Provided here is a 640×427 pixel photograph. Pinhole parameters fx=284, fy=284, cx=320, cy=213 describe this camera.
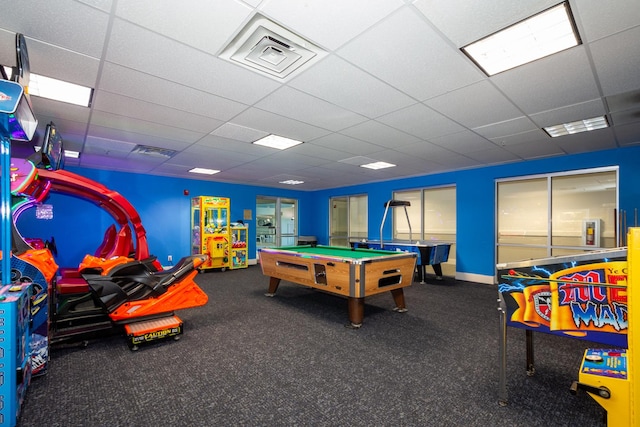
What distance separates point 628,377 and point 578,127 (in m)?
3.67

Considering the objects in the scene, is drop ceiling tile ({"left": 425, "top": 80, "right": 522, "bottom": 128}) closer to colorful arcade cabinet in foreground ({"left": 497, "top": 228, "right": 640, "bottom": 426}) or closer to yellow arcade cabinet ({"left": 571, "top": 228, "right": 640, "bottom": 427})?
colorful arcade cabinet in foreground ({"left": 497, "top": 228, "right": 640, "bottom": 426})

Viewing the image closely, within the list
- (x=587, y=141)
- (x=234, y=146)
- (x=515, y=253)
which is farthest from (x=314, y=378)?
(x=515, y=253)

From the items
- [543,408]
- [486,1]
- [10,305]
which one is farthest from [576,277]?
[10,305]

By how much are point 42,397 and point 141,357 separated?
0.73 meters

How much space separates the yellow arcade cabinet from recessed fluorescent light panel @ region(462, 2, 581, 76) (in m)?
1.36

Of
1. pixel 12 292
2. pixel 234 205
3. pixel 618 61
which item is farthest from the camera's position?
pixel 234 205

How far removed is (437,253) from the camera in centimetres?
603

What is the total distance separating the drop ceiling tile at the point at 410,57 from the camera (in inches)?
72.1

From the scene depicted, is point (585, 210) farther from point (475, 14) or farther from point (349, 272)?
point (475, 14)

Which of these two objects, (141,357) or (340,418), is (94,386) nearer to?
(141,357)

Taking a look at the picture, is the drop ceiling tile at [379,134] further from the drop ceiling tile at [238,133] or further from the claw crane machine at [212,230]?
the claw crane machine at [212,230]

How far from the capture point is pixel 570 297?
1.73 metres

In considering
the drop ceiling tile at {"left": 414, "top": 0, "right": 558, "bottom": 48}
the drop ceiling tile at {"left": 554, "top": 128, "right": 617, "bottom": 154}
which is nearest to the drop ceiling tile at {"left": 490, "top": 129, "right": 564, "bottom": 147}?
the drop ceiling tile at {"left": 554, "top": 128, "right": 617, "bottom": 154}

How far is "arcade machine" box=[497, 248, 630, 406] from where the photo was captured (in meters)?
Answer: 1.58
